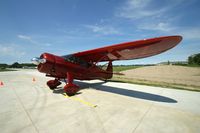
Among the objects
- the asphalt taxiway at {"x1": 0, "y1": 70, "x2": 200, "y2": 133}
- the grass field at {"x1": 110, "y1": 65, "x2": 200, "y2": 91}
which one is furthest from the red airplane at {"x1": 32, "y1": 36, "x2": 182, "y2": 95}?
the grass field at {"x1": 110, "y1": 65, "x2": 200, "y2": 91}

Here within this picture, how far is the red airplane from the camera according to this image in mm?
5927

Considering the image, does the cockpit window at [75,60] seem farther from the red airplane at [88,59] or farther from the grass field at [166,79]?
the grass field at [166,79]

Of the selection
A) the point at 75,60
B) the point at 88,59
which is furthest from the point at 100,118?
the point at 88,59

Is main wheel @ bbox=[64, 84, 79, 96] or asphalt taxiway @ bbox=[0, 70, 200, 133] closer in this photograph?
asphalt taxiway @ bbox=[0, 70, 200, 133]

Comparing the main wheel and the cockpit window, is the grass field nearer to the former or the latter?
the cockpit window

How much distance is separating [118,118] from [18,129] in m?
2.76

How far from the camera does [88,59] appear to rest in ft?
32.0

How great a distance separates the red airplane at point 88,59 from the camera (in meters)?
5.93

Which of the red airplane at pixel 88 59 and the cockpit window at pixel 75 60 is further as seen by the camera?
the cockpit window at pixel 75 60

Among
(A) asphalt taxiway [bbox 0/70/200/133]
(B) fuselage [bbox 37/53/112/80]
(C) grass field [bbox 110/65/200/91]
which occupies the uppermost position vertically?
(B) fuselage [bbox 37/53/112/80]

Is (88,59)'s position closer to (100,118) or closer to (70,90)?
(70,90)

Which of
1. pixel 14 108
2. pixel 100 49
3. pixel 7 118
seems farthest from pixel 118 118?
pixel 100 49

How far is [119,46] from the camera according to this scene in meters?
6.80

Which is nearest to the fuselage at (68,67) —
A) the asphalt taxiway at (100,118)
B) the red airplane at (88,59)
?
the red airplane at (88,59)
